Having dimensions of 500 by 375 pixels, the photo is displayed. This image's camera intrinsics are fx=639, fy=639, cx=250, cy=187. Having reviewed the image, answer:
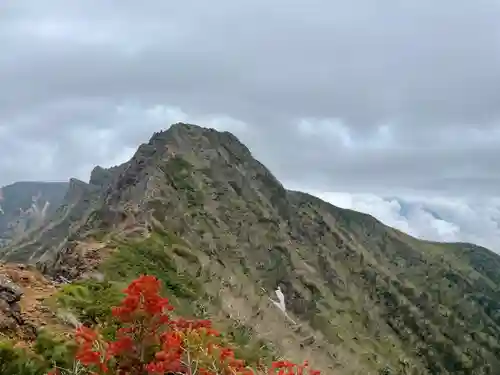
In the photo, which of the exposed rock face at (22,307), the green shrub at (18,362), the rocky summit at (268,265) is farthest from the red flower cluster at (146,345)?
the rocky summit at (268,265)

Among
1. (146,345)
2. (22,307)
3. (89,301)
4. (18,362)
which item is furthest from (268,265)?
(146,345)

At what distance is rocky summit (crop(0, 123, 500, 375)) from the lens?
52.5 m

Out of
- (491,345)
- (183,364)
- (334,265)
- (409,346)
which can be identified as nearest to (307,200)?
(334,265)

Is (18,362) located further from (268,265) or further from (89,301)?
(268,265)

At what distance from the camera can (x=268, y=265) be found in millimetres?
108062

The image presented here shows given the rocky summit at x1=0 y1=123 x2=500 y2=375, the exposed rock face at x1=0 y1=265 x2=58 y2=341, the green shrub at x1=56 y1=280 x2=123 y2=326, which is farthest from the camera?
the rocky summit at x1=0 y1=123 x2=500 y2=375

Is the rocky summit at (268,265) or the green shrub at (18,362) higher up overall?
the rocky summit at (268,265)

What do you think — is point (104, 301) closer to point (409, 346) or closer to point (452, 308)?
point (409, 346)

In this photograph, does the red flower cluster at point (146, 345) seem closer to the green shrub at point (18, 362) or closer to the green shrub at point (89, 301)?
the green shrub at point (18, 362)

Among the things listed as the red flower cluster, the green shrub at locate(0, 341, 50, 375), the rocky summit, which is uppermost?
the rocky summit

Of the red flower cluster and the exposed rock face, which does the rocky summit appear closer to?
the exposed rock face

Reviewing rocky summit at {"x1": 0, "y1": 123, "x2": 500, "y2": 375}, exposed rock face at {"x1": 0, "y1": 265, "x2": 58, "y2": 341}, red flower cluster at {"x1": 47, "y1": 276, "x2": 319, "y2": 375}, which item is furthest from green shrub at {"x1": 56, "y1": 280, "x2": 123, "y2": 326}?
red flower cluster at {"x1": 47, "y1": 276, "x2": 319, "y2": 375}

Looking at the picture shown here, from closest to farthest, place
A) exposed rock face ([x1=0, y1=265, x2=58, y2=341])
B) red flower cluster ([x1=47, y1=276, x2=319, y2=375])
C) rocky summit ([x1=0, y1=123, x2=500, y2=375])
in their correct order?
red flower cluster ([x1=47, y1=276, x2=319, y2=375])
exposed rock face ([x1=0, y1=265, x2=58, y2=341])
rocky summit ([x1=0, y1=123, x2=500, y2=375])

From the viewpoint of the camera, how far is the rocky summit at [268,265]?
5247 cm
